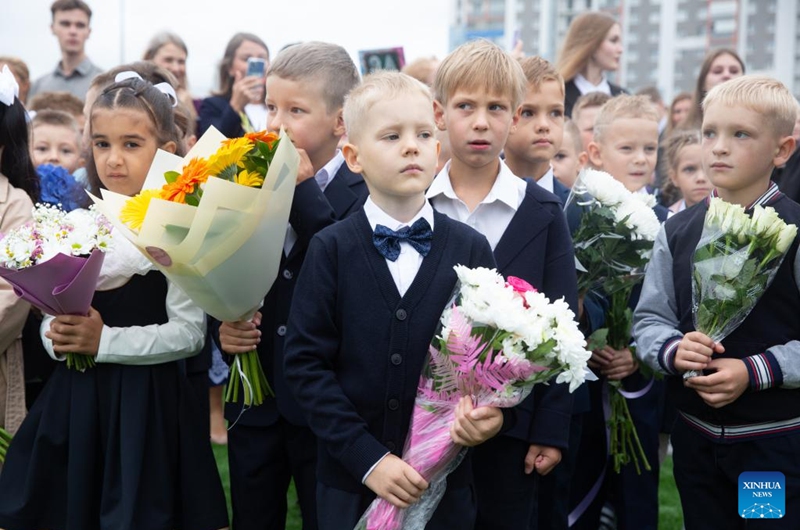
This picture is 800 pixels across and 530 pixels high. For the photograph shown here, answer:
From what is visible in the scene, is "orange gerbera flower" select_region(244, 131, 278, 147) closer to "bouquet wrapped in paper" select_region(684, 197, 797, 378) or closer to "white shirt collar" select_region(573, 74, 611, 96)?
"bouquet wrapped in paper" select_region(684, 197, 797, 378)

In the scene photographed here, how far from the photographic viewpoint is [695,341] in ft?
10.7

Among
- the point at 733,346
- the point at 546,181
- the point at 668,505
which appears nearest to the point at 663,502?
the point at 668,505

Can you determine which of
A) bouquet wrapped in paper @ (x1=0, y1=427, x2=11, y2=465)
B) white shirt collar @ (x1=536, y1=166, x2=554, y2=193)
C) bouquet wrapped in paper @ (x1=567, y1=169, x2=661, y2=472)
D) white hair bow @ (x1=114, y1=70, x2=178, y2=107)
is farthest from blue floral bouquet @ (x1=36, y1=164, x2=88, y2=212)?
bouquet wrapped in paper @ (x1=567, y1=169, x2=661, y2=472)

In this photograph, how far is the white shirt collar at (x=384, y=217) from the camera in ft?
10.1

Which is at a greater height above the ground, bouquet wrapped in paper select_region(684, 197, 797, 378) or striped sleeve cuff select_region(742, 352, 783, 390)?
bouquet wrapped in paper select_region(684, 197, 797, 378)

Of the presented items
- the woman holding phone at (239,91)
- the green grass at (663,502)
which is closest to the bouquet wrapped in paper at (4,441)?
the green grass at (663,502)

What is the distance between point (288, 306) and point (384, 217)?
619 mm

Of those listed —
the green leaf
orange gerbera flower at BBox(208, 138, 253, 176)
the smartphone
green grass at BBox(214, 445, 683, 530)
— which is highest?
the smartphone

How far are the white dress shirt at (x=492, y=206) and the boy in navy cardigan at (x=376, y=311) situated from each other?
37cm

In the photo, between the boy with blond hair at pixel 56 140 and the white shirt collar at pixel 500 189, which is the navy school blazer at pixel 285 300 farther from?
the boy with blond hair at pixel 56 140

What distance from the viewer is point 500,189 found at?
136 inches

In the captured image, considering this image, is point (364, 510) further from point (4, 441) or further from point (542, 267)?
point (4, 441)

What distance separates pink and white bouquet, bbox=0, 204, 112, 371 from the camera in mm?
3197

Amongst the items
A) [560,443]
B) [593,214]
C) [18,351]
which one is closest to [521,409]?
[560,443]
